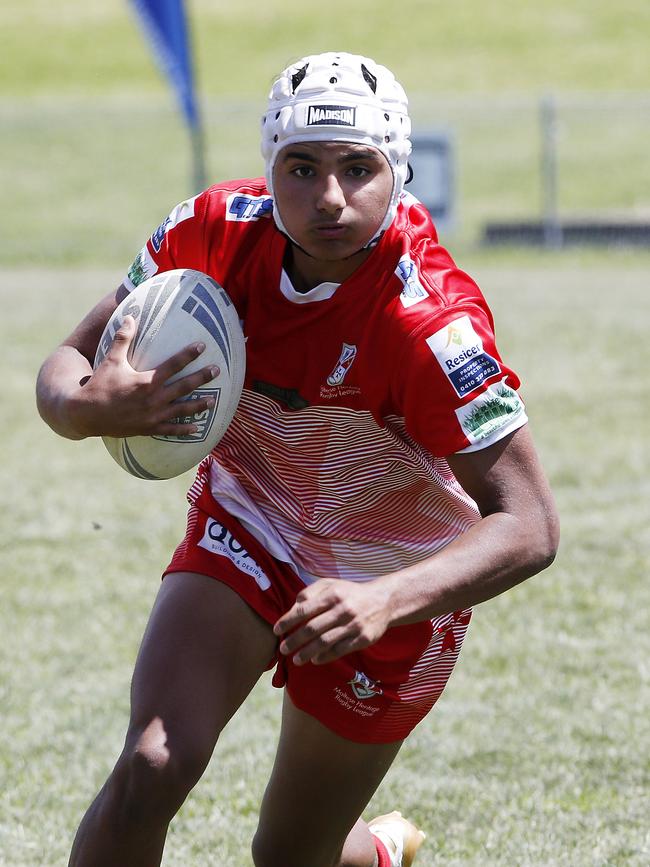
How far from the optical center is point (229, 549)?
360cm

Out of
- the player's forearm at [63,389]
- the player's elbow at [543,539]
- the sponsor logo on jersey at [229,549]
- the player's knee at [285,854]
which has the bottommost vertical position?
the player's knee at [285,854]

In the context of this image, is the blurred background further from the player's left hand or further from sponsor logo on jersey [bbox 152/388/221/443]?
the player's left hand

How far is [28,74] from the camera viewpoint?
38156mm

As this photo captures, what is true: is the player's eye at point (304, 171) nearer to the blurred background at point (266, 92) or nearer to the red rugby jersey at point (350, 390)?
the red rugby jersey at point (350, 390)

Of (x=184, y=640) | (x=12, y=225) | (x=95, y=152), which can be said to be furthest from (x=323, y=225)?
(x=95, y=152)

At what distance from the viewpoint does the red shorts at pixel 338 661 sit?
3.54 metres

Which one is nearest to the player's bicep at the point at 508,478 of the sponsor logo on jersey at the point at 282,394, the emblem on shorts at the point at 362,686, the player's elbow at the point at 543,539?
the player's elbow at the point at 543,539

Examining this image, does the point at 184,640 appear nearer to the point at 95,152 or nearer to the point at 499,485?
the point at 499,485

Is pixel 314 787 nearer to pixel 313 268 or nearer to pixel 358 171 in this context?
pixel 313 268

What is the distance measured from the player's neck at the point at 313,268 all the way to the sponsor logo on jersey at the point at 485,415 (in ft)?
1.59

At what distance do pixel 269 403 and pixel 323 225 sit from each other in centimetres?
50

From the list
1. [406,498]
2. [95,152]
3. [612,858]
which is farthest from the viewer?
[95,152]

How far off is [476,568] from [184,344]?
0.88 metres

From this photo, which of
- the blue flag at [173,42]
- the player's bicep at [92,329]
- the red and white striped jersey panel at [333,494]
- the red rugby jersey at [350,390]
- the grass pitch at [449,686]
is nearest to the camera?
the red rugby jersey at [350,390]
